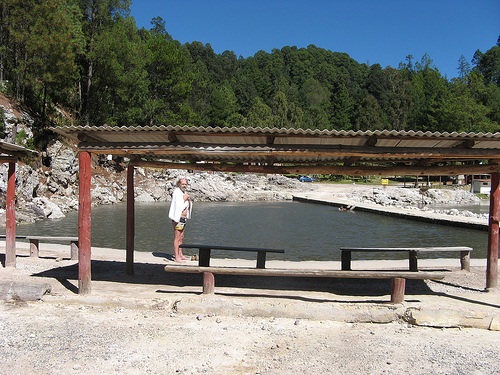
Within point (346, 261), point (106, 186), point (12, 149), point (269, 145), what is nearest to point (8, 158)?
point (12, 149)

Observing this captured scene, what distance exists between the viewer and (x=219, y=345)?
4.42m

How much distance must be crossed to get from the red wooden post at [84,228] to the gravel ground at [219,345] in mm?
564

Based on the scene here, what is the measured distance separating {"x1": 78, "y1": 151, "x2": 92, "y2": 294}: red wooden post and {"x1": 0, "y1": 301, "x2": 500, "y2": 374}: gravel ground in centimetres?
56

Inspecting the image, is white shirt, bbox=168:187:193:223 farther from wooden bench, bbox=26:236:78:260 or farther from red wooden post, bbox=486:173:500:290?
red wooden post, bbox=486:173:500:290

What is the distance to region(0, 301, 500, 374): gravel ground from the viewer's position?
389cm

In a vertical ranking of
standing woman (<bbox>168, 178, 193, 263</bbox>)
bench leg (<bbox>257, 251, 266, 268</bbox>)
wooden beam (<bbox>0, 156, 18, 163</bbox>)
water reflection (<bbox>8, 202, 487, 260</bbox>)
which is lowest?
water reflection (<bbox>8, 202, 487, 260</bbox>)

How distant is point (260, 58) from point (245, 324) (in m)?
129

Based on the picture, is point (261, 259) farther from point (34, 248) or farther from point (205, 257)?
point (34, 248)

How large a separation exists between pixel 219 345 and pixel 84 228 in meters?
3.05

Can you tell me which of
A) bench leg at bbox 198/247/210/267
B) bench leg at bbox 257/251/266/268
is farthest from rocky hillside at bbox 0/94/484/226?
bench leg at bbox 257/251/266/268

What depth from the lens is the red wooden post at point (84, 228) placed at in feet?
19.7

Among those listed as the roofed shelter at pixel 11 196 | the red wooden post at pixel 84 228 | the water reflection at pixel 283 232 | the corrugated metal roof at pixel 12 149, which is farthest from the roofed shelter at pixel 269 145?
the water reflection at pixel 283 232

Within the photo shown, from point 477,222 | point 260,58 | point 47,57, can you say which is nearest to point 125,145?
point 477,222

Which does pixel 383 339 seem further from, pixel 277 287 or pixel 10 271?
pixel 10 271
